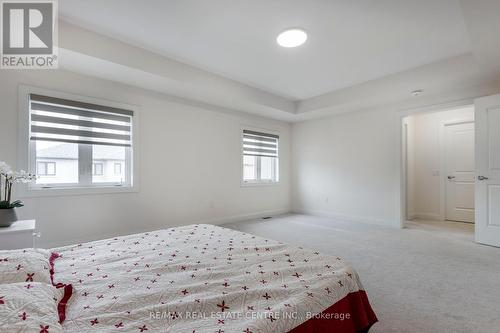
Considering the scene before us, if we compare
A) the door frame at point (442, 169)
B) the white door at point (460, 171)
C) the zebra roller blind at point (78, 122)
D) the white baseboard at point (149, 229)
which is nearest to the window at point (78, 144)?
the zebra roller blind at point (78, 122)

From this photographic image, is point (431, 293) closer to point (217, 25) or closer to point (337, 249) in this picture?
point (337, 249)

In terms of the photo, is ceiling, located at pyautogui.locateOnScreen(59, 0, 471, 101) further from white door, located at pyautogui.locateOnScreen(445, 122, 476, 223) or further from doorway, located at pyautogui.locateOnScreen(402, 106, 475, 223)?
white door, located at pyautogui.locateOnScreen(445, 122, 476, 223)

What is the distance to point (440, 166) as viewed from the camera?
539cm

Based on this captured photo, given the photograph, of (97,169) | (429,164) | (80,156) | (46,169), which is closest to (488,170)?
(429,164)

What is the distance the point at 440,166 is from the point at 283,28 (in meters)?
4.82

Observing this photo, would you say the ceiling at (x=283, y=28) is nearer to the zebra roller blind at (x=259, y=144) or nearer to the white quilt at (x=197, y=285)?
the zebra roller blind at (x=259, y=144)

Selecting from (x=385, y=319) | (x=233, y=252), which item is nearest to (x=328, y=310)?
(x=233, y=252)

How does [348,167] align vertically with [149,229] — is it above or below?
above

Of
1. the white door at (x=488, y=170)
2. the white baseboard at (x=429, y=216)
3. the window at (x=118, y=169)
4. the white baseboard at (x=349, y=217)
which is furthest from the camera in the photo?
the white baseboard at (x=429, y=216)

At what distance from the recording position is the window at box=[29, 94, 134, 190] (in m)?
3.09

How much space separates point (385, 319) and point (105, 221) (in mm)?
3465

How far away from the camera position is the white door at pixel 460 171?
502cm

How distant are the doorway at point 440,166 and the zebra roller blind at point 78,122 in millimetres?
4927

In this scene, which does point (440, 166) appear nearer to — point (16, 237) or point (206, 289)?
point (206, 289)
